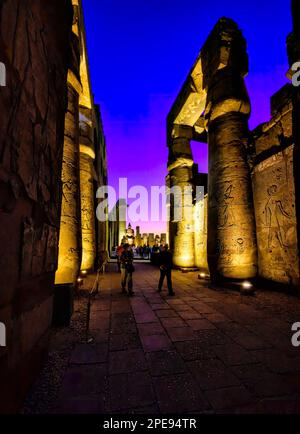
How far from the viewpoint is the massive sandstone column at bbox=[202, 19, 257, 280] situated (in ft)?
20.1

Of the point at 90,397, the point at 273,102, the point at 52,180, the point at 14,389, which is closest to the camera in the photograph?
the point at 14,389

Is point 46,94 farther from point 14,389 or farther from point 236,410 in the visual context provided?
point 236,410

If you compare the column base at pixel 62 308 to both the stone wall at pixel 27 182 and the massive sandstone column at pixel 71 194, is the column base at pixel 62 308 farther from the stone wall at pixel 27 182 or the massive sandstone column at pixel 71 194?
the massive sandstone column at pixel 71 194

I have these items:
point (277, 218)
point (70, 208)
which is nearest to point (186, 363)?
point (70, 208)

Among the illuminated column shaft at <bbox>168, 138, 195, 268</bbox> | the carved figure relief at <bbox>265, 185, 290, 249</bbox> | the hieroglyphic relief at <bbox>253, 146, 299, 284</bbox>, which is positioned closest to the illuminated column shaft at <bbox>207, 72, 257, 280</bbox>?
the hieroglyphic relief at <bbox>253, 146, 299, 284</bbox>

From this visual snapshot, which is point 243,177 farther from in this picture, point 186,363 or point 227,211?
point 186,363

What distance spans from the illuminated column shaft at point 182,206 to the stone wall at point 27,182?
826cm

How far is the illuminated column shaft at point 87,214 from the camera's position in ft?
27.3

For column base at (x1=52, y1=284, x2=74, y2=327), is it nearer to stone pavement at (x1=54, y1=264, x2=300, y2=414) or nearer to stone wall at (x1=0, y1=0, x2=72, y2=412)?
stone pavement at (x1=54, y1=264, x2=300, y2=414)

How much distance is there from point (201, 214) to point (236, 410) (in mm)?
8572

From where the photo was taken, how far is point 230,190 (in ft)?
20.7
